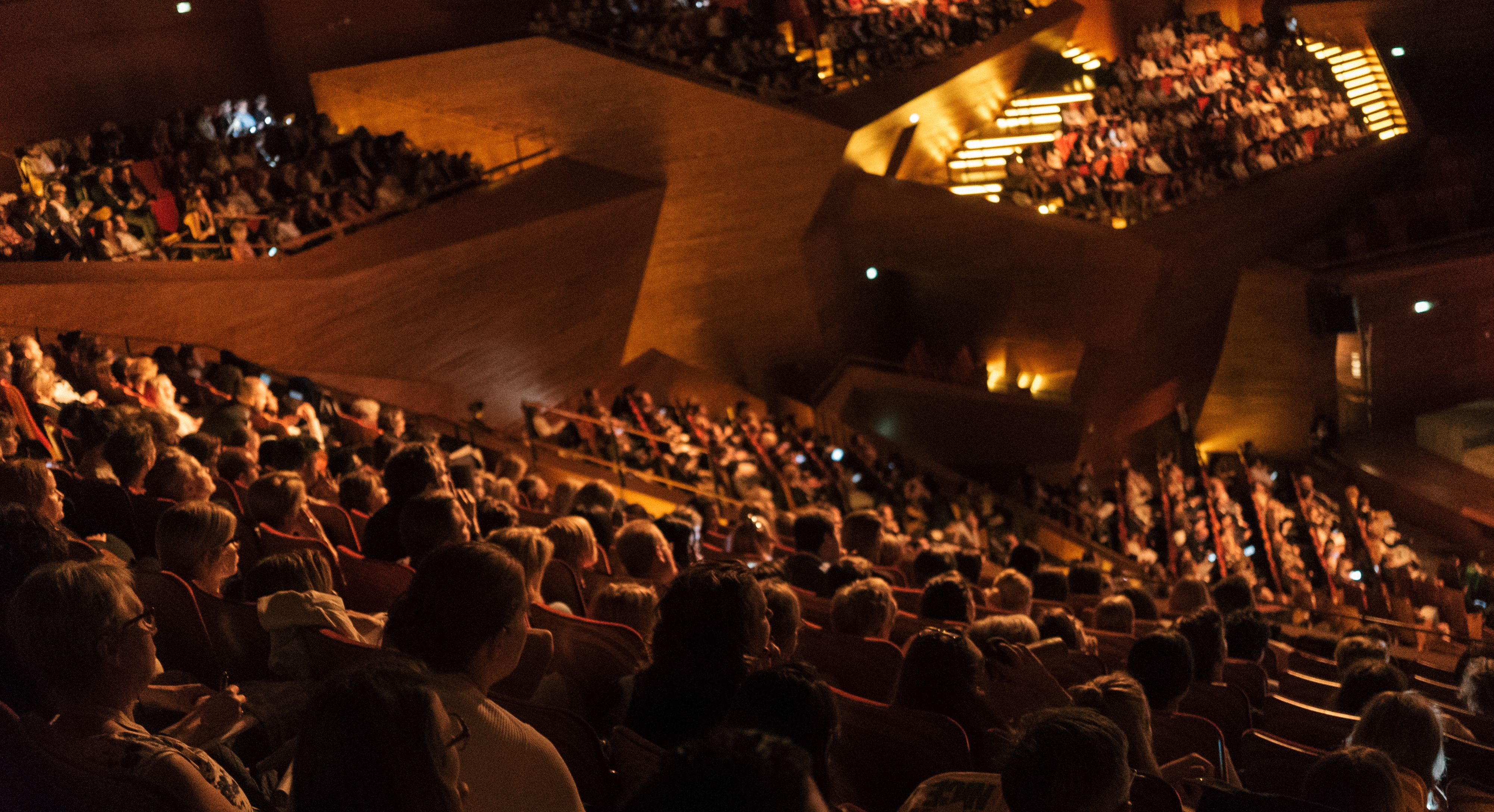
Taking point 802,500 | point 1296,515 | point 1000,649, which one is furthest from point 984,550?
point 1000,649

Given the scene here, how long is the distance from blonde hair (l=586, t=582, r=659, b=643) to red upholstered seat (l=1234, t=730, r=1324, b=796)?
5.98 ft

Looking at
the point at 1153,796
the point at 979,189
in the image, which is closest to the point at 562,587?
the point at 1153,796

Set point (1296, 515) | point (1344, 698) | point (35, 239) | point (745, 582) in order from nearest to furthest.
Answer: point (745, 582) < point (1344, 698) < point (35, 239) < point (1296, 515)

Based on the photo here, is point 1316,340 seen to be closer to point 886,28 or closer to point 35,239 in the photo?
point 886,28

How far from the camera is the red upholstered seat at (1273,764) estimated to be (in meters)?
3.66

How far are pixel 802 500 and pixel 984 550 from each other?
2.18 metres

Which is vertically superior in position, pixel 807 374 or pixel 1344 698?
pixel 1344 698

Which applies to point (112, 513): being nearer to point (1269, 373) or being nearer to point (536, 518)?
point (536, 518)

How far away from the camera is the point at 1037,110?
782 inches

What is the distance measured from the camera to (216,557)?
3.52 metres

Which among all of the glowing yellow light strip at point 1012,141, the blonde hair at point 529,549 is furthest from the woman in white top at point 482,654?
the glowing yellow light strip at point 1012,141

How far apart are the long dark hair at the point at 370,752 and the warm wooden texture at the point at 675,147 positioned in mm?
13820

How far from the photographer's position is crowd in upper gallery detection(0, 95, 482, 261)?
11055mm

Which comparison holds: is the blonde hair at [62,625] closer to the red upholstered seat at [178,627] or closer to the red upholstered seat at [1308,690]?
the red upholstered seat at [178,627]
